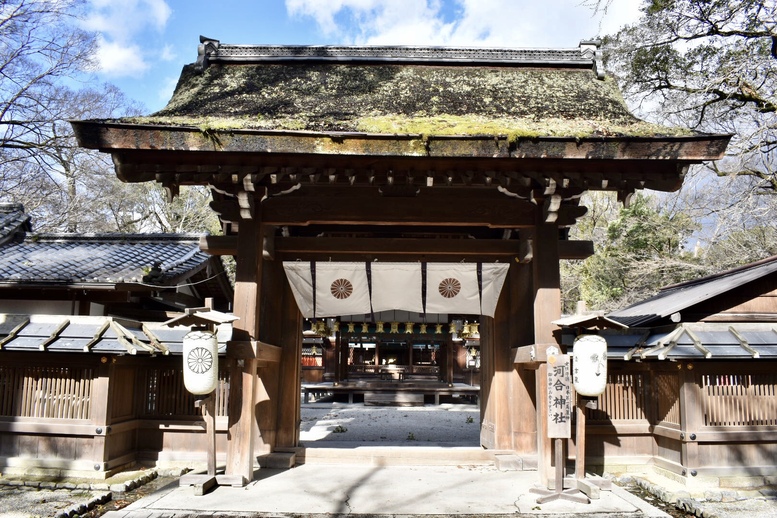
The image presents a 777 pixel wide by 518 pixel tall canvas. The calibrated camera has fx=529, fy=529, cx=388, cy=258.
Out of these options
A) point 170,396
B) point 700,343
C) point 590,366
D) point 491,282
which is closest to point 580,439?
point 590,366

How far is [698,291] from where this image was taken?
934cm

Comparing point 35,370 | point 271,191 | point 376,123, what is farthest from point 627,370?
point 35,370

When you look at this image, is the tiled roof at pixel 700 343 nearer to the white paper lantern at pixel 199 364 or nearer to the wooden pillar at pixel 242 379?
the wooden pillar at pixel 242 379

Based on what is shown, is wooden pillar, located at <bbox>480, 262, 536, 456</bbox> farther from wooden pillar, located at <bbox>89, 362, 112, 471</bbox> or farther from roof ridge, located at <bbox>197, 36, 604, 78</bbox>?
wooden pillar, located at <bbox>89, 362, 112, 471</bbox>

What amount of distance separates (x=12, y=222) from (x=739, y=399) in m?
14.8

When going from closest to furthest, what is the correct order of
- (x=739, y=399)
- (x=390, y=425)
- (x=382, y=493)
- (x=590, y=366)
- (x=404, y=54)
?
(x=590, y=366), (x=382, y=493), (x=739, y=399), (x=404, y=54), (x=390, y=425)

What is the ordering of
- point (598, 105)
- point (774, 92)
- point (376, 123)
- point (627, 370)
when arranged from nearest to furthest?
point (376, 123), point (598, 105), point (627, 370), point (774, 92)

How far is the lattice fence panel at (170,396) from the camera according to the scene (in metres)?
8.19

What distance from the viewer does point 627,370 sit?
8328 millimetres

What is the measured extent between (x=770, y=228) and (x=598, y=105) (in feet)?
39.3

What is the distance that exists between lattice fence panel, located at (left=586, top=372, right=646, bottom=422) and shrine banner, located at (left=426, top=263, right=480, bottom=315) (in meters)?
2.42

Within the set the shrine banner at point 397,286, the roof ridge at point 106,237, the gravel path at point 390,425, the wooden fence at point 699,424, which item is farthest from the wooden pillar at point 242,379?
the roof ridge at point 106,237

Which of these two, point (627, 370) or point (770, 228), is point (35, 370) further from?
point (770, 228)

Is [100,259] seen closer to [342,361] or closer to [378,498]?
[378,498]
